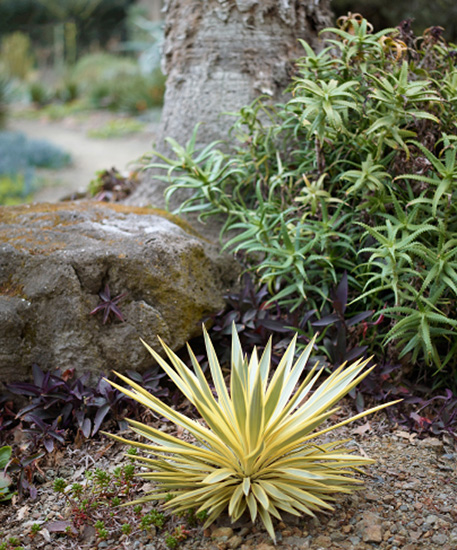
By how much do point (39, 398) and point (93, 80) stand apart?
14.1 m

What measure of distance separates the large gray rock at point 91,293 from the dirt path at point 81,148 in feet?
9.82

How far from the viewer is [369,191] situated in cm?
308

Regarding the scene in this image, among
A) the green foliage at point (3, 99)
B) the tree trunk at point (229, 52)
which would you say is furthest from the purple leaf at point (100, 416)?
the green foliage at point (3, 99)

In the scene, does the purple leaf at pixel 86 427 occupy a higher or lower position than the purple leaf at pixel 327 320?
lower

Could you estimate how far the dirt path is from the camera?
7.57 metres

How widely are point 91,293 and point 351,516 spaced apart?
173cm

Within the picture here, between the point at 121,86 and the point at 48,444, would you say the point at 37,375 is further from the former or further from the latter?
the point at 121,86

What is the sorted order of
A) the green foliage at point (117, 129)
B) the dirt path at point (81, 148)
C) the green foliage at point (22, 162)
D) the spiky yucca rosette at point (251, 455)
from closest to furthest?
1. the spiky yucca rosette at point (251, 455)
2. the green foliage at point (22, 162)
3. the dirt path at point (81, 148)
4. the green foliage at point (117, 129)

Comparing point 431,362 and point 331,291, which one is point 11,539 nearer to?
point 331,291

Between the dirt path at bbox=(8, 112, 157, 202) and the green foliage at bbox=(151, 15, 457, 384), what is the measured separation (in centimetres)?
292

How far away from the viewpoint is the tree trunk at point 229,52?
12.9 ft

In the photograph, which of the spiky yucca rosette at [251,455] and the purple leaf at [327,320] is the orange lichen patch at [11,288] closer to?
the spiky yucca rosette at [251,455]

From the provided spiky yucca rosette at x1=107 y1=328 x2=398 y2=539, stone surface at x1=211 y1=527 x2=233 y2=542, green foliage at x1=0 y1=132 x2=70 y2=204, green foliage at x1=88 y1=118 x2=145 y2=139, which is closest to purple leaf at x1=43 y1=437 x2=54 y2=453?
spiky yucca rosette at x1=107 y1=328 x2=398 y2=539

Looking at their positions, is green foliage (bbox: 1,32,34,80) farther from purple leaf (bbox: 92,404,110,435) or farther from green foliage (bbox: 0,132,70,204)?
purple leaf (bbox: 92,404,110,435)
